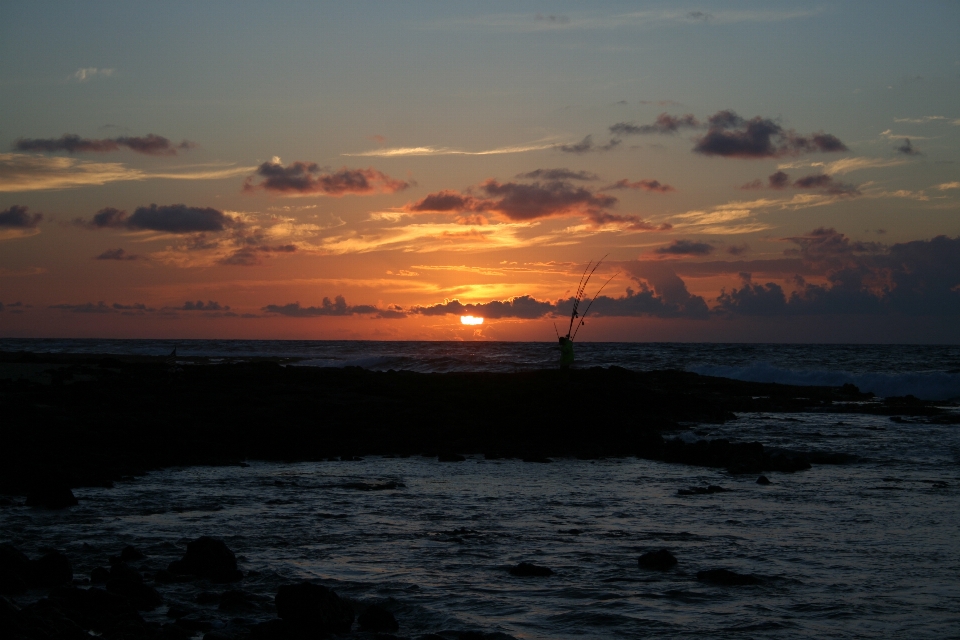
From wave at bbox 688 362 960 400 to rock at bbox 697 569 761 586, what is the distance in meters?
34.4

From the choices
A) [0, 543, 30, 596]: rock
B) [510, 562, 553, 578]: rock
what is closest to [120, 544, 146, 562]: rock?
[0, 543, 30, 596]: rock

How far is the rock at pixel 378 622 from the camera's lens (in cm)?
636

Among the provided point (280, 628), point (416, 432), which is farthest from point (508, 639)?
point (416, 432)

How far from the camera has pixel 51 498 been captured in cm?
1054

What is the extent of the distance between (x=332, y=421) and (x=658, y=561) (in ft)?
37.7

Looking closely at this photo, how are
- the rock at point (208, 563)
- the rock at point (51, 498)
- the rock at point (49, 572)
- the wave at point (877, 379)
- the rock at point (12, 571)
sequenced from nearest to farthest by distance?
the rock at point (12, 571), the rock at point (49, 572), the rock at point (208, 563), the rock at point (51, 498), the wave at point (877, 379)

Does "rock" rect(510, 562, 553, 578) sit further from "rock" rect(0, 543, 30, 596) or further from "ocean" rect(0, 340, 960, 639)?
"rock" rect(0, 543, 30, 596)

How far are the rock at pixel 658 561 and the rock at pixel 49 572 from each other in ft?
17.1

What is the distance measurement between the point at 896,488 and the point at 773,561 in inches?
218

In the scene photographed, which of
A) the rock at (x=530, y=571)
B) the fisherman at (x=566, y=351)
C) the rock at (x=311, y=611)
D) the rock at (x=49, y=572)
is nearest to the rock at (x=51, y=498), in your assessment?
the rock at (x=49, y=572)

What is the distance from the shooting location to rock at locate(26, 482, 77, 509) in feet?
34.5

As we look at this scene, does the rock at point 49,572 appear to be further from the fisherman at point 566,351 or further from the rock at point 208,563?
the fisherman at point 566,351

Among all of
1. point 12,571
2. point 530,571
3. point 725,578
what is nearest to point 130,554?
point 12,571

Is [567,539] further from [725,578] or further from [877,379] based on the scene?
[877,379]
